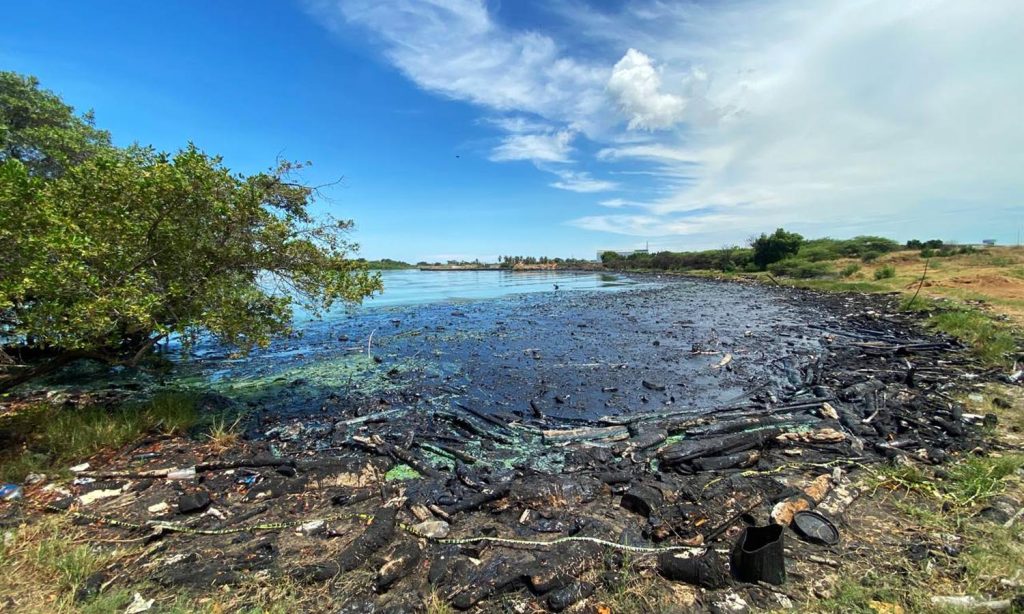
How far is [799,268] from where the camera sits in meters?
51.2

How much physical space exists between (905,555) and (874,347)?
13.7m

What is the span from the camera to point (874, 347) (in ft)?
46.8

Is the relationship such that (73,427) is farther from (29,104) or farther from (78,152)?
(29,104)

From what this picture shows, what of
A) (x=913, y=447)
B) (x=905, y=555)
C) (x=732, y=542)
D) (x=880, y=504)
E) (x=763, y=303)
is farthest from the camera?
(x=763, y=303)

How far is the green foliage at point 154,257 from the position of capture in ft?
17.7

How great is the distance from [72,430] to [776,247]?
7352cm

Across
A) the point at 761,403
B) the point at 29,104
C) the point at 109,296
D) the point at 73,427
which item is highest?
the point at 29,104

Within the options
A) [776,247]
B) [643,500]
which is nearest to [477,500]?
[643,500]

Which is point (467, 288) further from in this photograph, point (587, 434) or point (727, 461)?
point (727, 461)

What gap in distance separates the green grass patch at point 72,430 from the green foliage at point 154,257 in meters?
1.19

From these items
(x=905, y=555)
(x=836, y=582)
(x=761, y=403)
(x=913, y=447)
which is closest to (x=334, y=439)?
(x=836, y=582)

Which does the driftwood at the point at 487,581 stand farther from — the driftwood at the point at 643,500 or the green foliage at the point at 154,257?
the green foliage at the point at 154,257

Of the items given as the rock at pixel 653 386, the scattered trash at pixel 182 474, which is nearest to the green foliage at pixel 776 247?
the rock at pixel 653 386

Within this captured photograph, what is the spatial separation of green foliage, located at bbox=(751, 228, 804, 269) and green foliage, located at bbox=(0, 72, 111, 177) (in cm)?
7203
